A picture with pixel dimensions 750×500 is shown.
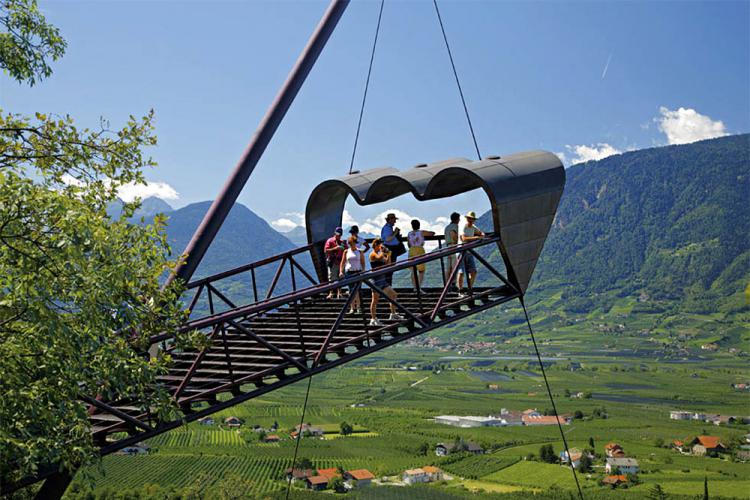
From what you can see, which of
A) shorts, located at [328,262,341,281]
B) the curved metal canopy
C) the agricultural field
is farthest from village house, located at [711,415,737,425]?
shorts, located at [328,262,341,281]

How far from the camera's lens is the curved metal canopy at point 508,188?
1180 cm

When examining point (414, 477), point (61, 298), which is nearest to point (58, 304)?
point (61, 298)

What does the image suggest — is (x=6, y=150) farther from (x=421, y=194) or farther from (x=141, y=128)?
(x=421, y=194)

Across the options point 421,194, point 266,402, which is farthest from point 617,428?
point 421,194

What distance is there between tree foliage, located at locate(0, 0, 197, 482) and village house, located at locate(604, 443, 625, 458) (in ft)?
396

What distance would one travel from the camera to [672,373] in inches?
6841

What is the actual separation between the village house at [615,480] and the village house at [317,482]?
42774mm

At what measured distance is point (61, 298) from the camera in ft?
21.4

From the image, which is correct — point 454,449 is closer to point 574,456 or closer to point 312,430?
point 574,456

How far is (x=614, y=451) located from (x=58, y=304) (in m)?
123

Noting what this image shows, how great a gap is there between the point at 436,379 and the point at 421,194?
17136cm

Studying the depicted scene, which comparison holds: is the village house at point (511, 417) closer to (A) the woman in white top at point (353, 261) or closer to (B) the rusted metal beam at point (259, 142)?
(B) the rusted metal beam at point (259, 142)

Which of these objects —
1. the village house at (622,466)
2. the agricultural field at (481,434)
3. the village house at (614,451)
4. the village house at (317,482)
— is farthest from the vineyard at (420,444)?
the village house at (317,482)

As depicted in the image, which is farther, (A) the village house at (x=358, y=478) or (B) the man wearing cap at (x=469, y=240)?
(A) the village house at (x=358, y=478)
